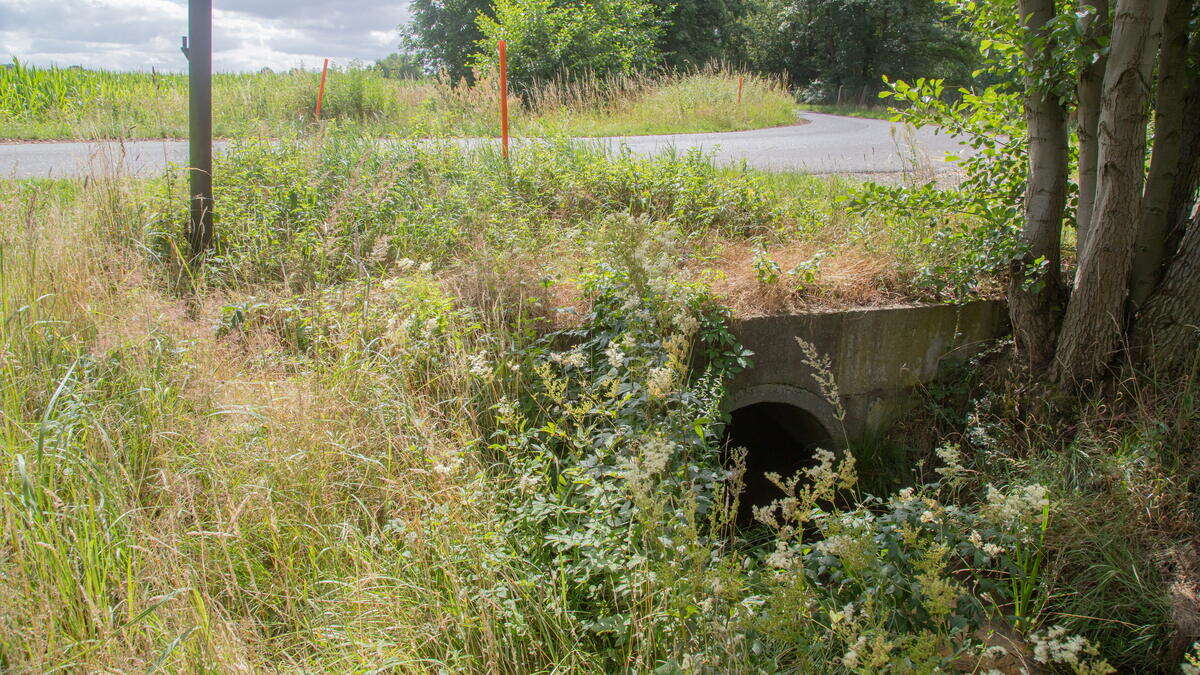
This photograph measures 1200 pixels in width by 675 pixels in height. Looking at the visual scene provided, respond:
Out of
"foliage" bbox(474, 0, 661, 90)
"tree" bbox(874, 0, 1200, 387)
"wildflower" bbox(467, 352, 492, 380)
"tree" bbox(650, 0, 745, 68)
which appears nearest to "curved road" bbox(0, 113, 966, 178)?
"tree" bbox(874, 0, 1200, 387)

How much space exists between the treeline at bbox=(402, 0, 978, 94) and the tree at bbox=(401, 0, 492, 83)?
38mm

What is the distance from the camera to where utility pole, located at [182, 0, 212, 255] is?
505 cm

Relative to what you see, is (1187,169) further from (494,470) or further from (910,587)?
(494,470)

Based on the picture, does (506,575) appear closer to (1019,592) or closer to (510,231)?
(1019,592)

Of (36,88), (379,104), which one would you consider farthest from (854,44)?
(36,88)

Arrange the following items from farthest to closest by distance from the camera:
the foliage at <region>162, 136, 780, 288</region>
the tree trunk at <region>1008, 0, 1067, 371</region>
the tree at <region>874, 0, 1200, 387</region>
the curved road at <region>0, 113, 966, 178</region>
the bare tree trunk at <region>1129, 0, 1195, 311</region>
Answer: the curved road at <region>0, 113, 966, 178</region> → the foliage at <region>162, 136, 780, 288</region> → the tree trunk at <region>1008, 0, 1067, 371</region> → the bare tree trunk at <region>1129, 0, 1195, 311</region> → the tree at <region>874, 0, 1200, 387</region>

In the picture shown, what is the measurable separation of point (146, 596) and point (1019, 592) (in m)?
3.38

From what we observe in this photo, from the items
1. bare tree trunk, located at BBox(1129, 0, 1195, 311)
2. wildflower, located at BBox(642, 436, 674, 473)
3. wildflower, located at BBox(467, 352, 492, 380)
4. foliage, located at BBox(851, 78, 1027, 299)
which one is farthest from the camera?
foliage, located at BBox(851, 78, 1027, 299)

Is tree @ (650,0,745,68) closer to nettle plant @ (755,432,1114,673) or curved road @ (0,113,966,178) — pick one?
curved road @ (0,113,966,178)

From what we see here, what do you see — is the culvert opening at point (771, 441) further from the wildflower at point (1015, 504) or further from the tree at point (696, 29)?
the tree at point (696, 29)

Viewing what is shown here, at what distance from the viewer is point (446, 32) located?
3083 centimetres

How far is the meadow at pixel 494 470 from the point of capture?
2531 mm

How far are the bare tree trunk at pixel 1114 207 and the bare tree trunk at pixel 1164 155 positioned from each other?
12cm

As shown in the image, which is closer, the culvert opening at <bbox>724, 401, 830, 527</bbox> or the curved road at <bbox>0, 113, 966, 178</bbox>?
the culvert opening at <bbox>724, 401, 830, 527</bbox>
